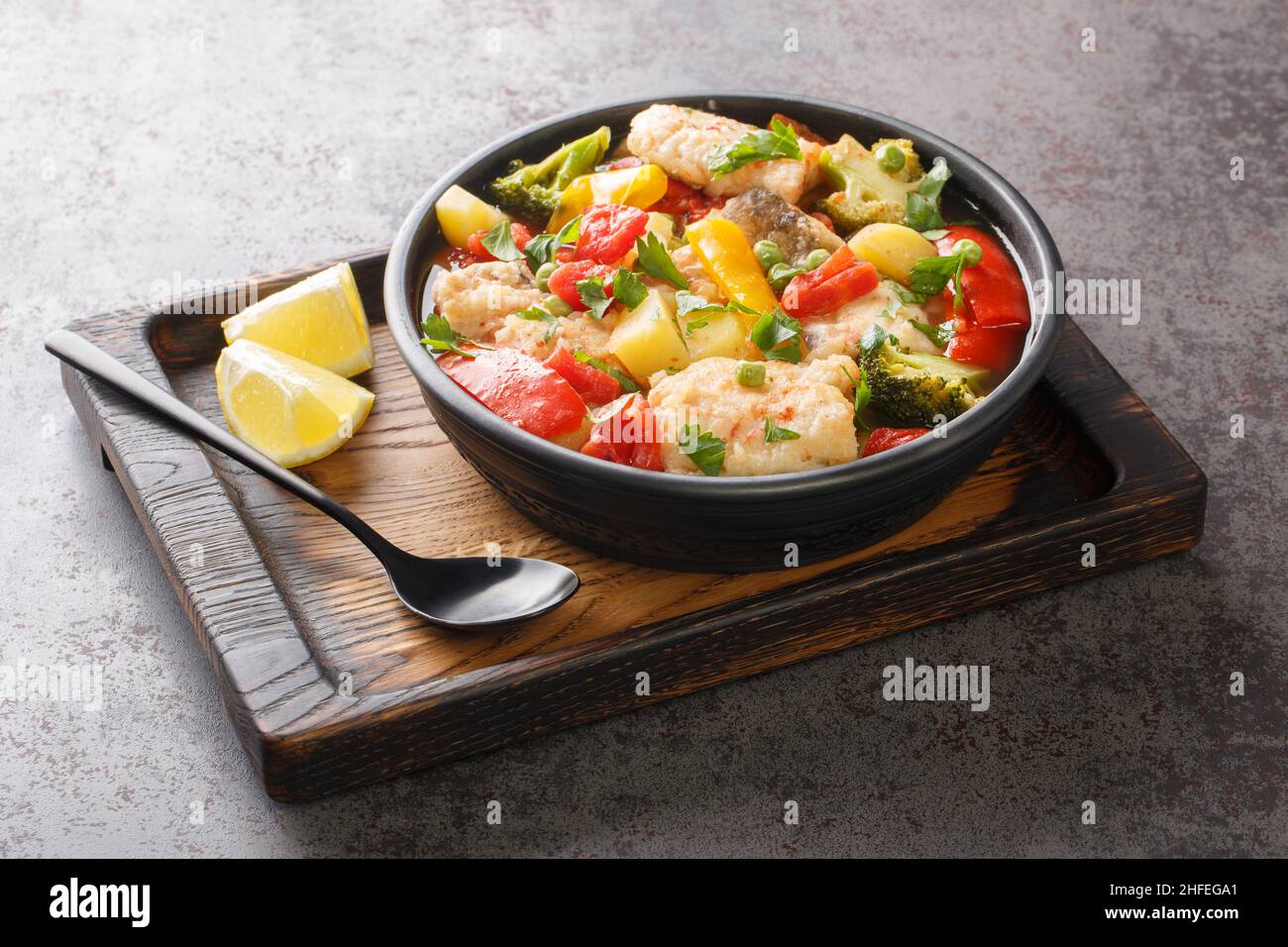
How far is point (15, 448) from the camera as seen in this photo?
362cm

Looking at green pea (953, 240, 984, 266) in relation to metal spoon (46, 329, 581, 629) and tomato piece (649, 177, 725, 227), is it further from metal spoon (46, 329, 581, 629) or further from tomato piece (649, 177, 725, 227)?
metal spoon (46, 329, 581, 629)

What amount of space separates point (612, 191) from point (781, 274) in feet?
1.71

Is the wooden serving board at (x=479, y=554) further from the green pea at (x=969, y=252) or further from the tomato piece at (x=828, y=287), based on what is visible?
the tomato piece at (x=828, y=287)

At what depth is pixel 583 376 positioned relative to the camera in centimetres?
299

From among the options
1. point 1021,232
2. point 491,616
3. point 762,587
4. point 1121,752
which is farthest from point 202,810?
point 1021,232

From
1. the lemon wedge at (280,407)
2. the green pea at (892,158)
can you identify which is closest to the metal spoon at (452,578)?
the lemon wedge at (280,407)

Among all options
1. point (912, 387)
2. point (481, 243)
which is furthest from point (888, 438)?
point (481, 243)

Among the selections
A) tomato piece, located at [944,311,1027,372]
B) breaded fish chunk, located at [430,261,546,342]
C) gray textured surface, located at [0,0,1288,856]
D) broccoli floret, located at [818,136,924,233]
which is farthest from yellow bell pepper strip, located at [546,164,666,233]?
gray textured surface, located at [0,0,1288,856]

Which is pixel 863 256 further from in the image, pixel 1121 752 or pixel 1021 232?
pixel 1121 752

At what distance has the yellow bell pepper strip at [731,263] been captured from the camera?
123 inches

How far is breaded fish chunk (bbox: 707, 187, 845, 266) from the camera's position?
10.6ft

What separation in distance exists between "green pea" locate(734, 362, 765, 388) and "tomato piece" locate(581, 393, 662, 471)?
0.21 meters

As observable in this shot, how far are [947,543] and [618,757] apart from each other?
881 mm

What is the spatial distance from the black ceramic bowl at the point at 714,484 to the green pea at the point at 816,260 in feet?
1.66
